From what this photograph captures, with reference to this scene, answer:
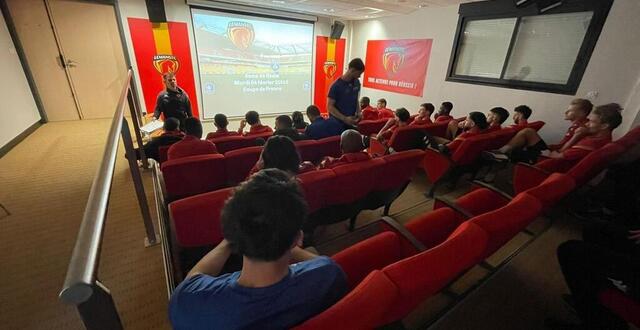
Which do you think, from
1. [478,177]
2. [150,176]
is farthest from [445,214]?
[150,176]

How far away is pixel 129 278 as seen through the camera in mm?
1609

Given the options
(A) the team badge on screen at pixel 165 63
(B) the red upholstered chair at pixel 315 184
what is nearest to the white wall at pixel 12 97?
(A) the team badge on screen at pixel 165 63

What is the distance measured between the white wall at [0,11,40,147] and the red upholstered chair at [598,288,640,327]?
19.6ft

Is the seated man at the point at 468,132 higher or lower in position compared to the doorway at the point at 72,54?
lower

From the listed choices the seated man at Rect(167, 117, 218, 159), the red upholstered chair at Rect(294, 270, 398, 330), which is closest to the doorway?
the seated man at Rect(167, 117, 218, 159)

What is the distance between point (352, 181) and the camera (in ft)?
5.58

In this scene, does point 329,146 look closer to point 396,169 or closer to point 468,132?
point 396,169

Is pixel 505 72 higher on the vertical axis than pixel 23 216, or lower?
higher

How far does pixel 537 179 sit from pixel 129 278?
10.3 feet

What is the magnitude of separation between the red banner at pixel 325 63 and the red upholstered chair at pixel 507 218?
6520 mm

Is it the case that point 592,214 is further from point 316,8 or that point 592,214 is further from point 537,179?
point 316,8

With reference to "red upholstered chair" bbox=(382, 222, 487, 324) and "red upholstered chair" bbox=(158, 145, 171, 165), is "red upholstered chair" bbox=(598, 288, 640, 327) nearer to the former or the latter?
"red upholstered chair" bbox=(382, 222, 487, 324)

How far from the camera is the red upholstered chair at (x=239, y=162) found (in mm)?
2088

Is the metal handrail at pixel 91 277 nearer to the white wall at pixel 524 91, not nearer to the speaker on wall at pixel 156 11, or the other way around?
the white wall at pixel 524 91
